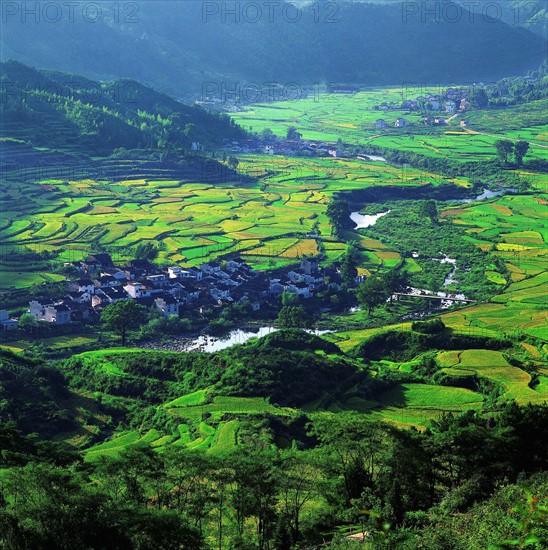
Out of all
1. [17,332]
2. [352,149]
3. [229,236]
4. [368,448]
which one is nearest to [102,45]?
[352,149]

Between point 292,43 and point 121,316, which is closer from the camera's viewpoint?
point 121,316

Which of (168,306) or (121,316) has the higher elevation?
(121,316)

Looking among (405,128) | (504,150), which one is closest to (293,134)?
(405,128)

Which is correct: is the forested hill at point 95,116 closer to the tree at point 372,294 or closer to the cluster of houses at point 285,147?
the cluster of houses at point 285,147

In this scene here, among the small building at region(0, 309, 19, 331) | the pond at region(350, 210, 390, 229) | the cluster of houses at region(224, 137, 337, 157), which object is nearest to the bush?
the small building at region(0, 309, 19, 331)

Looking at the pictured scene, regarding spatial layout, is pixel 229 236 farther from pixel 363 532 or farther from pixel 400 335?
pixel 363 532

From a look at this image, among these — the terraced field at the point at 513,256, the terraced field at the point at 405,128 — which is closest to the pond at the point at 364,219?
the terraced field at the point at 513,256

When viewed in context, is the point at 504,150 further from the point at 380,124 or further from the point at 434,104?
the point at 434,104
